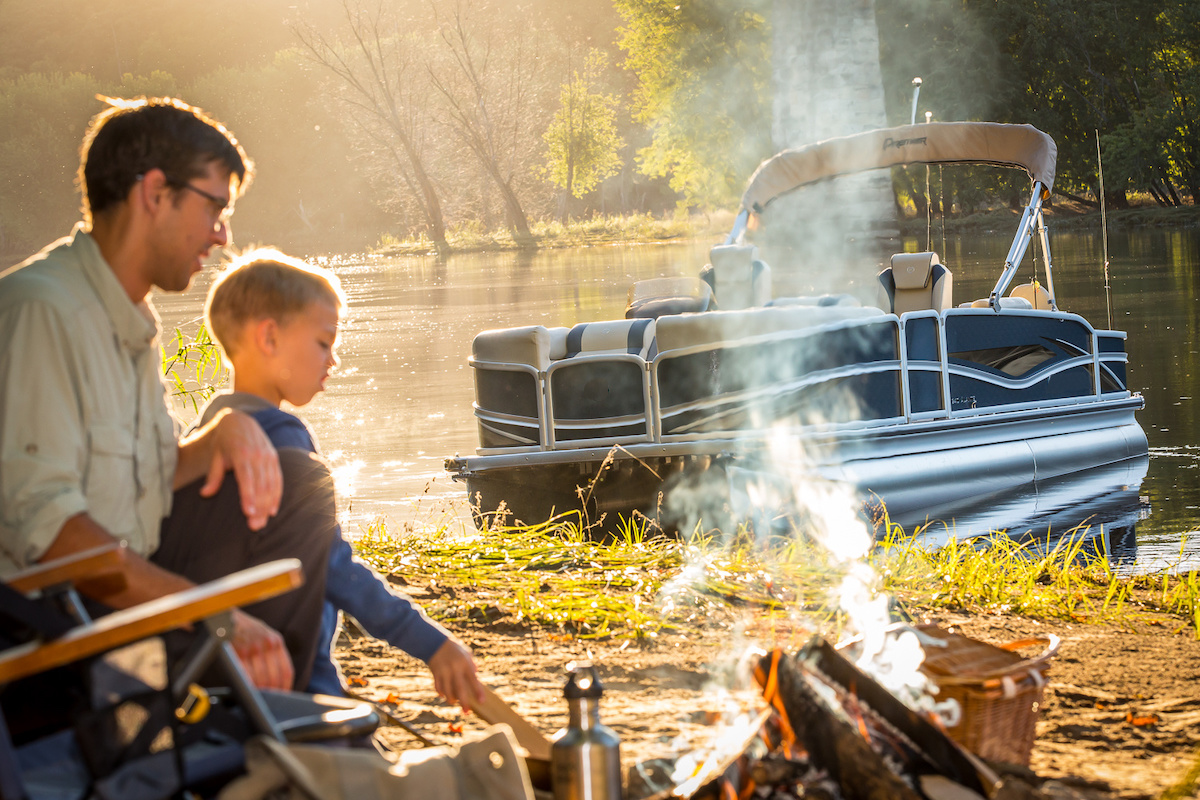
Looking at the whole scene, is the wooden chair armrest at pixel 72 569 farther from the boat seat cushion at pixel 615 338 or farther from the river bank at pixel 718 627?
the boat seat cushion at pixel 615 338

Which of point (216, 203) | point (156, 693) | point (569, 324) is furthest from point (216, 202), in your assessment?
point (569, 324)

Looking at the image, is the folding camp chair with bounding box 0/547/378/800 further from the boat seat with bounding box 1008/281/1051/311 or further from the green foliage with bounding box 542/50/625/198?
the green foliage with bounding box 542/50/625/198

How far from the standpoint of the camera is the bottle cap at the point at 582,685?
2.28 meters

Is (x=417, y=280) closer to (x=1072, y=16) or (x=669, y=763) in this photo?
(x=1072, y=16)

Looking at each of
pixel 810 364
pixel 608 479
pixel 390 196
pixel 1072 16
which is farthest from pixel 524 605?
pixel 390 196

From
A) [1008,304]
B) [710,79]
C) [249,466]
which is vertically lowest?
[249,466]

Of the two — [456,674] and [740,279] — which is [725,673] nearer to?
[456,674]

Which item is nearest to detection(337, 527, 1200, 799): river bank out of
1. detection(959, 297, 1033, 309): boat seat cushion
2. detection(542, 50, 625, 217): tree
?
detection(959, 297, 1033, 309): boat seat cushion

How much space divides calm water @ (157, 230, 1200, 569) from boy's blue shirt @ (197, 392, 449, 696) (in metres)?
4.49

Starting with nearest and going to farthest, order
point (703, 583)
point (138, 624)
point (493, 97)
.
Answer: point (138, 624)
point (703, 583)
point (493, 97)

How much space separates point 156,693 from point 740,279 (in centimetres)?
801

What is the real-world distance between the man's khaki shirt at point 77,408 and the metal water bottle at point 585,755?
0.94 m

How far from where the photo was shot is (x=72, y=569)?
1854mm

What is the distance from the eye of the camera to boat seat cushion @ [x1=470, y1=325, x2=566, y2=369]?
817 cm
